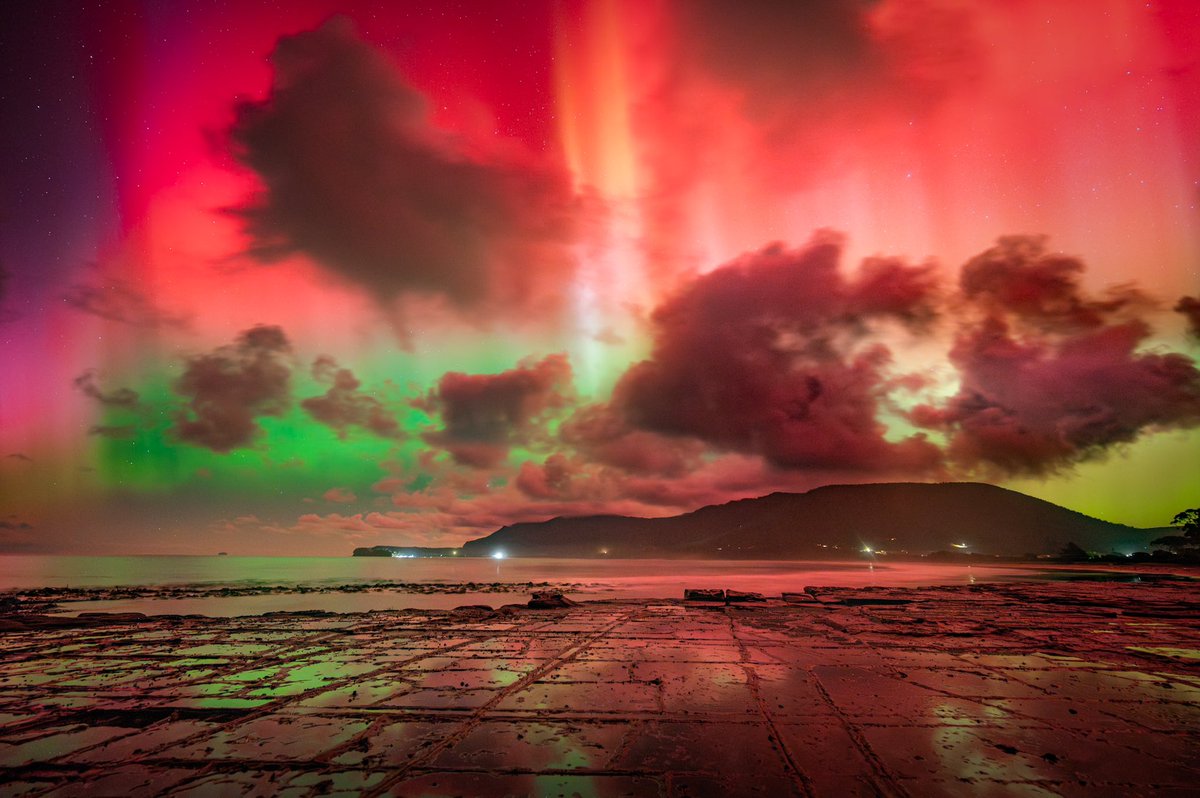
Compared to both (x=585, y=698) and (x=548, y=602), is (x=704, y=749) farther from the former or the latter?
(x=548, y=602)

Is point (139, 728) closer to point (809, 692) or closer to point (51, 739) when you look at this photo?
point (51, 739)

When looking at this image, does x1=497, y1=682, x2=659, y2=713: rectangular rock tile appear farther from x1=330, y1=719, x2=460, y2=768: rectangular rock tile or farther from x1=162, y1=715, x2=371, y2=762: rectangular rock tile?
x1=162, y1=715, x2=371, y2=762: rectangular rock tile

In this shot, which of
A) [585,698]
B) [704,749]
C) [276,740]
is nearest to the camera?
[704,749]

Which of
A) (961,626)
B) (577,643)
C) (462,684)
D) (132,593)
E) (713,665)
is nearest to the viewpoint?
(462,684)

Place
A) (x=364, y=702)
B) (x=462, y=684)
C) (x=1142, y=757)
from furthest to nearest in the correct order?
(x=462, y=684) → (x=364, y=702) → (x=1142, y=757)

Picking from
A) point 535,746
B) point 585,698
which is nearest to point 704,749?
point 535,746

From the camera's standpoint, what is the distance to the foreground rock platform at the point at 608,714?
633 centimetres

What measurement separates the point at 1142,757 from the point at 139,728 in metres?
13.7

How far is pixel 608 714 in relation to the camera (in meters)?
8.87

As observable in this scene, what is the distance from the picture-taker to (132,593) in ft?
169

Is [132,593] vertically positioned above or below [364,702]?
below

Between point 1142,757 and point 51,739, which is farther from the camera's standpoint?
point 51,739

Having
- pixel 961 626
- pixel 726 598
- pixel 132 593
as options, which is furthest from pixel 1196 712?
pixel 132 593

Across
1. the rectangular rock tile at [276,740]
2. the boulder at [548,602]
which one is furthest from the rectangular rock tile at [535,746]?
the boulder at [548,602]
